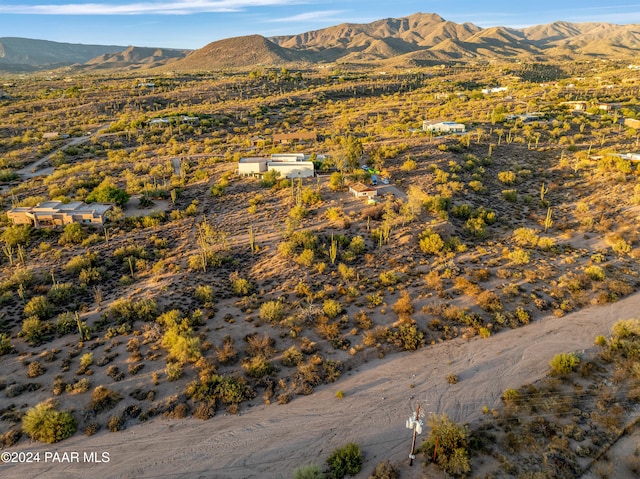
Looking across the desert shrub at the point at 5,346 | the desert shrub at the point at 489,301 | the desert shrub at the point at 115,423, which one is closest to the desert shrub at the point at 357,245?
the desert shrub at the point at 489,301

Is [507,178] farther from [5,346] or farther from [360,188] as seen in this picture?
[5,346]

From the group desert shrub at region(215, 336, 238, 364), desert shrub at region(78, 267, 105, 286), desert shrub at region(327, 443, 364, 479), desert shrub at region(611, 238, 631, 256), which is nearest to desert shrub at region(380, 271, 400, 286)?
desert shrub at region(215, 336, 238, 364)

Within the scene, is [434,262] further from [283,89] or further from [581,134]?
[283,89]

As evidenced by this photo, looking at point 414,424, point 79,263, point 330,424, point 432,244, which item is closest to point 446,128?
point 432,244

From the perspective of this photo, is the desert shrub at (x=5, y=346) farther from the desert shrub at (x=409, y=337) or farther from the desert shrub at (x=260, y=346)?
the desert shrub at (x=409, y=337)

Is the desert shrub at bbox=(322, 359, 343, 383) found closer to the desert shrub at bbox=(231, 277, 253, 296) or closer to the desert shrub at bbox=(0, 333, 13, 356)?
the desert shrub at bbox=(231, 277, 253, 296)
